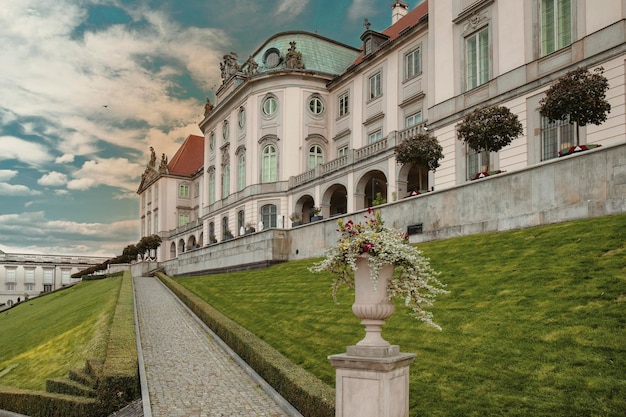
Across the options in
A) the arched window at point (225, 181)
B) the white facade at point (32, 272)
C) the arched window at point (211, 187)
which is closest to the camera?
the arched window at point (225, 181)

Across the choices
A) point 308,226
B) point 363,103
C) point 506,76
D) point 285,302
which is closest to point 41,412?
point 285,302

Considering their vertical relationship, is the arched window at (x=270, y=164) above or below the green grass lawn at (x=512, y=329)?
above

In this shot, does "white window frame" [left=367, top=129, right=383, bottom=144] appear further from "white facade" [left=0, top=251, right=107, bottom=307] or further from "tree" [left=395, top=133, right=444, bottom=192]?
"white facade" [left=0, top=251, right=107, bottom=307]

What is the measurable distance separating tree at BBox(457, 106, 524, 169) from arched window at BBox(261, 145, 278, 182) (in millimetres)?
26793

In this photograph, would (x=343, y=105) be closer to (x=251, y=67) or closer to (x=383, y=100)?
(x=383, y=100)

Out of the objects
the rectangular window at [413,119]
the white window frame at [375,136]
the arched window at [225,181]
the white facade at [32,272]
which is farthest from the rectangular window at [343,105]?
the white facade at [32,272]

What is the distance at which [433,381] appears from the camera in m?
9.21

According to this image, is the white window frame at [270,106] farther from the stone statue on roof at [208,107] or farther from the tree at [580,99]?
the tree at [580,99]

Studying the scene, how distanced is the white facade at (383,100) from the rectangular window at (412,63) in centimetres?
9

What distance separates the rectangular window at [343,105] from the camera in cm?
4450

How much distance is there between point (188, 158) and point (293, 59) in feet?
123

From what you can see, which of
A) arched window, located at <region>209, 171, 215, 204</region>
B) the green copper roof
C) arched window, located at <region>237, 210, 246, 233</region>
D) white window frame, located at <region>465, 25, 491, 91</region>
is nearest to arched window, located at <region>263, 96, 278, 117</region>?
the green copper roof

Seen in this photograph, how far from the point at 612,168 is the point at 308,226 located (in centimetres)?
1600

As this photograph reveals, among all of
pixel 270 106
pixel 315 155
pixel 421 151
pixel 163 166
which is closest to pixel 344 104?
pixel 315 155
